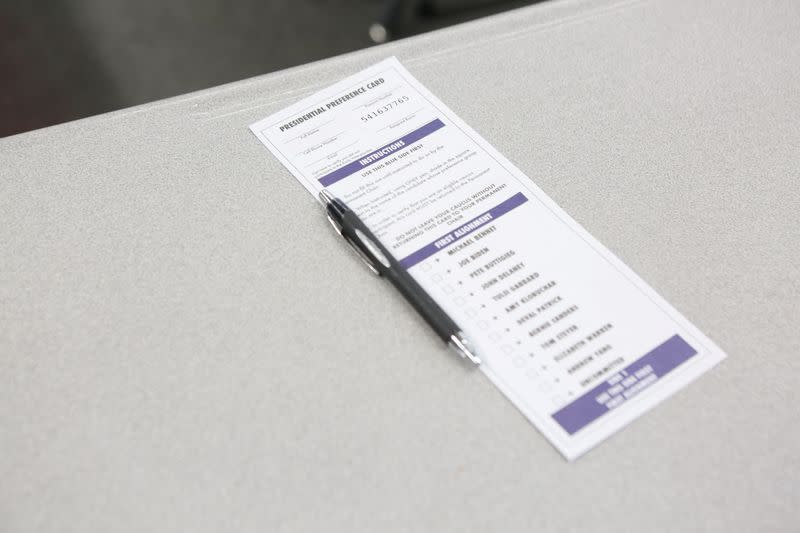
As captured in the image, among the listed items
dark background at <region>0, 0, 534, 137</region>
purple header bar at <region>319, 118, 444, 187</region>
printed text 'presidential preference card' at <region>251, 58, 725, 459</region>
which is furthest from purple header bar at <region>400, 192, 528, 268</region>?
dark background at <region>0, 0, 534, 137</region>

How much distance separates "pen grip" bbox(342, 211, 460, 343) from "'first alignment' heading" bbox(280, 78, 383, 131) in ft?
0.48

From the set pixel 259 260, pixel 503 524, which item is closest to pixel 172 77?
pixel 259 260

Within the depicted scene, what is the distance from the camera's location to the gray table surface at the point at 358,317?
0.52 m

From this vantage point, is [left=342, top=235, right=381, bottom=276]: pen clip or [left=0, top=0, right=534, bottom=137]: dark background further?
[left=0, top=0, right=534, bottom=137]: dark background

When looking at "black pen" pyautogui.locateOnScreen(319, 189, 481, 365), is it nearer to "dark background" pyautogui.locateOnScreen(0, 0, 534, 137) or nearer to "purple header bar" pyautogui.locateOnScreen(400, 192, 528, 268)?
"purple header bar" pyautogui.locateOnScreen(400, 192, 528, 268)

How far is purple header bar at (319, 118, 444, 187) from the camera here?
685mm

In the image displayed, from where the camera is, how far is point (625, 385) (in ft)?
1.84

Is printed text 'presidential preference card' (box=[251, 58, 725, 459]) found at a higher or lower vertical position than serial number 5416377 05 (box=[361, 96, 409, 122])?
lower

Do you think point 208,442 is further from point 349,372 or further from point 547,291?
point 547,291

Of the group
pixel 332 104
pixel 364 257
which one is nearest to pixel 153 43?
pixel 332 104

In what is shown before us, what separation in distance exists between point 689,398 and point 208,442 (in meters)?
0.39

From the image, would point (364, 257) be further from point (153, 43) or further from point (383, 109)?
point (153, 43)

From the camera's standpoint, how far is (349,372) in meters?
0.57

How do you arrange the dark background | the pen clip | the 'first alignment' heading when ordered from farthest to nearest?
the dark background, the 'first alignment' heading, the pen clip
